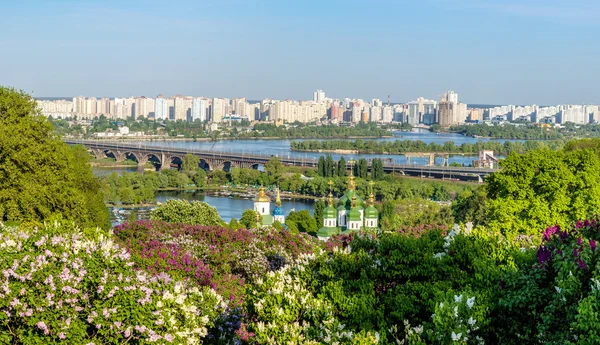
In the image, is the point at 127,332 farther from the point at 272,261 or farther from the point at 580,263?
the point at 272,261

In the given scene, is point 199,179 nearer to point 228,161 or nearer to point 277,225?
point 228,161

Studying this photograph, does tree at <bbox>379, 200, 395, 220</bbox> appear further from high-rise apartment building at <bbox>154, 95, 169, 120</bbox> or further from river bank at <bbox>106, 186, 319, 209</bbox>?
high-rise apartment building at <bbox>154, 95, 169, 120</bbox>

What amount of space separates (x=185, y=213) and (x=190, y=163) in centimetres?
2533

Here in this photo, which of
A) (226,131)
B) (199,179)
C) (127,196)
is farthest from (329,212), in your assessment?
(226,131)

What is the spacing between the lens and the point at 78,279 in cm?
380

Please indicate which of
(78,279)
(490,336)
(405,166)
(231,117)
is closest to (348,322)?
(490,336)

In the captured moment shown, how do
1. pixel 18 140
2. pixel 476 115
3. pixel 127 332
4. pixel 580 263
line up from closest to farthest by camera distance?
pixel 580 263 < pixel 127 332 < pixel 18 140 < pixel 476 115

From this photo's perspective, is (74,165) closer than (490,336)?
No

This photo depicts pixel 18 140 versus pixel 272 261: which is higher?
pixel 18 140

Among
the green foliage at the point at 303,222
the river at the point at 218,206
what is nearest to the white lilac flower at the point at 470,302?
the green foliage at the point at 303,222

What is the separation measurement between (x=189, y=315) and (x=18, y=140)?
164 inches

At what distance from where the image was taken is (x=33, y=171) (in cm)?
760

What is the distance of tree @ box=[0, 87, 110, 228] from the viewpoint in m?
7.33

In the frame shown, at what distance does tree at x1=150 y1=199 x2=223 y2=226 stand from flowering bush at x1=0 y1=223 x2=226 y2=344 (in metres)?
6.72
